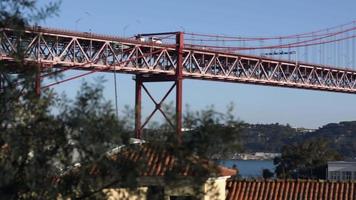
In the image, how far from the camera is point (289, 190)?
19.1 metres

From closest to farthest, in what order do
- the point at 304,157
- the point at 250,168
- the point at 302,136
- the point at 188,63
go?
1. the point at 188,63
2. the point at 304,157
3. the point at 250,168
4. the point at 302,136

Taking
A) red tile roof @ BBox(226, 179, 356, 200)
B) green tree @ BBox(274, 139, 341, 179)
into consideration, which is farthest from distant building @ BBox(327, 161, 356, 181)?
red tile roof @ BBox(226, 179, 356, 200)

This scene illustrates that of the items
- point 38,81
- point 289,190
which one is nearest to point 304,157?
point 289,190

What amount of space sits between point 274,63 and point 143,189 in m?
61.0

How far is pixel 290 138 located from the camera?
117062 mm

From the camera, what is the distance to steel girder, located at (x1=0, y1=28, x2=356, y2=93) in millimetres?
48375

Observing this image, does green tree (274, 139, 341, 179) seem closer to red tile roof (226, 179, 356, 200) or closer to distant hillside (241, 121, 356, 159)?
distant hillside (241, 121, 356, 159)

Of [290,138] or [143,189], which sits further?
[290,138]

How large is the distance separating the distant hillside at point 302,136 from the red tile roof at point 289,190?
245ft

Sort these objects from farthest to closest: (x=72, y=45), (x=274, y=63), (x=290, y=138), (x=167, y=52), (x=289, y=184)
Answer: (x=290, y=138) < (x=274, y=63) < (x=167, y=52) < (x=72, y=45) < (x=289, y=184)

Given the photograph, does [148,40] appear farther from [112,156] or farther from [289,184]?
[112,156]

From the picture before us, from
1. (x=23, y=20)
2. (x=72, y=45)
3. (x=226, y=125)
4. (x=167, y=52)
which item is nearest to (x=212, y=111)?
(x=226, y=125)

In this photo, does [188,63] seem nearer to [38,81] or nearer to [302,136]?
[38,81]

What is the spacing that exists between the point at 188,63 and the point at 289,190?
40.2 metres
